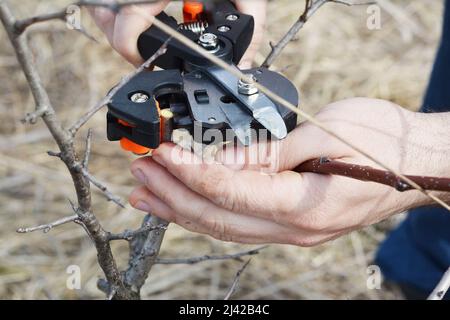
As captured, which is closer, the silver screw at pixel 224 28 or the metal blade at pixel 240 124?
the metal blade at pixel 240 124

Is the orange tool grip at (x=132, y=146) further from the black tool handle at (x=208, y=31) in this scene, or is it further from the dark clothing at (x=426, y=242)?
the dark clothing at (x=426, y=242)

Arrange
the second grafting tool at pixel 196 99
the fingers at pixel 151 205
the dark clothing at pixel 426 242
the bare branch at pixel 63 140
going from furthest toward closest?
the dark clothing at pixel 426 242, the fingers at pixel 151 205, the second grafting tool at pixel 196 99, the bare branch at pixel 63 140

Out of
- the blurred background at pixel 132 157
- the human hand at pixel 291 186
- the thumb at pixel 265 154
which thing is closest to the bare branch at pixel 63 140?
the human hand at pixel 291 186

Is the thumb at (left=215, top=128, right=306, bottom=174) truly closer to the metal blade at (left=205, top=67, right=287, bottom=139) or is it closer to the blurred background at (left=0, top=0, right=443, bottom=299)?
the metal blade at (left=205, top=67, right=287, bottom=139)

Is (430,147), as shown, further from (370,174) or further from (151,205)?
(151,205)

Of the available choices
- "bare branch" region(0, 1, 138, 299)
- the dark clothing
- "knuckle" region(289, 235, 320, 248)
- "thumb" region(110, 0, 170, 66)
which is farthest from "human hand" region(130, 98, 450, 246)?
the dark clothing
